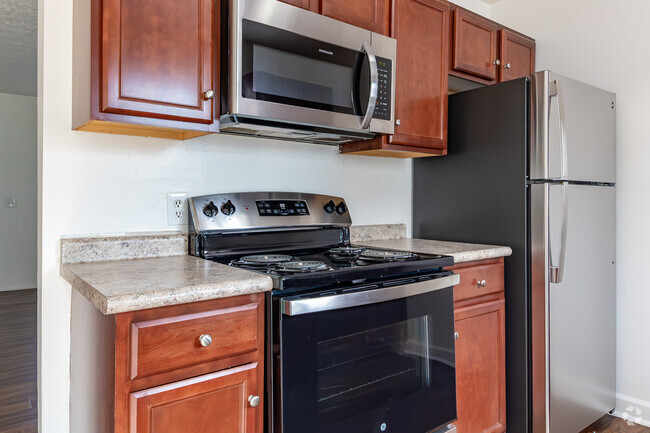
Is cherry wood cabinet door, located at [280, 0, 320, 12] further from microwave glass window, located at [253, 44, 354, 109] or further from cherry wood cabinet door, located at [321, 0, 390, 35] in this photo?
microwave glass window, located at [253, 44, 354, 109]

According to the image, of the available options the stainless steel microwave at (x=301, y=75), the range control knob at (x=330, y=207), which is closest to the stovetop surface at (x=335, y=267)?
the range control knob at (x=330, y=207)

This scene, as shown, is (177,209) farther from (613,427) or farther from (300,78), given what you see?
(613,427)

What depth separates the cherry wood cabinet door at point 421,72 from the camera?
202 cm

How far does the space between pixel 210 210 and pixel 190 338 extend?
71 centimetres

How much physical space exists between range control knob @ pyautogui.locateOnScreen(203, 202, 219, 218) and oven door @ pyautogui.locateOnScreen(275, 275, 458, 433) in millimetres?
650

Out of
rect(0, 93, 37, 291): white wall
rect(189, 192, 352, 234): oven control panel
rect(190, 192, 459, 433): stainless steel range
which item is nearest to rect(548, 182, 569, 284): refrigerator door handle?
rect(190, 192, 459, 433): stainless steel range

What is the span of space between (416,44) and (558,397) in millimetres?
1746

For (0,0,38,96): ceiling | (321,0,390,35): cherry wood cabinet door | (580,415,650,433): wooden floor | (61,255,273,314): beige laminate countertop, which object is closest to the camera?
(61,255,273,314): beige laminate countertop

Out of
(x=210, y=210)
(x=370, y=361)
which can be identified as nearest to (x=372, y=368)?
(x=370, y=361)

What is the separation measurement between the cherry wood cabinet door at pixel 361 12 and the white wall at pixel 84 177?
0.59m

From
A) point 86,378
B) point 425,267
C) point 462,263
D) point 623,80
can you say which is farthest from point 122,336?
point 623,80

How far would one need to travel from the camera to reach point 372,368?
141 centimetres

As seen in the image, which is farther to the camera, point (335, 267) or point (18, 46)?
point (18, 46)

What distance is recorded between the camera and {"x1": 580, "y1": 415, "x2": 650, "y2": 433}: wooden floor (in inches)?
87.1
